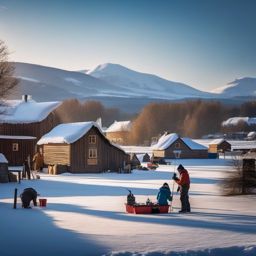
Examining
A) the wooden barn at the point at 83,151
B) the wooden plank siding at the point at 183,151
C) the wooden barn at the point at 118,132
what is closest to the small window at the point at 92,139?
the wooden barn at the point at 83,151

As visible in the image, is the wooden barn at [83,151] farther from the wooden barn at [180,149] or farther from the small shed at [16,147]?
the wooden barn at [180,149]

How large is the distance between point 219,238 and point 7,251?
501 centimetres

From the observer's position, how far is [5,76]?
4309cm

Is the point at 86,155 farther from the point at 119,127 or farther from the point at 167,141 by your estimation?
the point at 119,127

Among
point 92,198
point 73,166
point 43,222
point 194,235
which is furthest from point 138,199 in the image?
point 73,166

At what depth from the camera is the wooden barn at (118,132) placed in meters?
146

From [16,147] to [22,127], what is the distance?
8.66ft

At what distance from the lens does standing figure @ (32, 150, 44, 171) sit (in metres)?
50.6

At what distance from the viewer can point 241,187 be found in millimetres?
25578

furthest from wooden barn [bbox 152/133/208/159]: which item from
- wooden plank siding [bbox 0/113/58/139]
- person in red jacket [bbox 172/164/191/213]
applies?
person in red jacket [bbox 172/164/191/213]

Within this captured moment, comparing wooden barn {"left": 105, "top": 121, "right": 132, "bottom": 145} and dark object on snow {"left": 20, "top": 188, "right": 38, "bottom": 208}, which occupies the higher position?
wooden barn {"left": 105, "top": 121, "right": 132, "bottom": 145}

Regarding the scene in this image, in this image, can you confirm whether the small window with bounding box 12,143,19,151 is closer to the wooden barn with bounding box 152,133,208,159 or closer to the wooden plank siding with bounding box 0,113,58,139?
the wooden plank siding with bounding box 0,113,58,139

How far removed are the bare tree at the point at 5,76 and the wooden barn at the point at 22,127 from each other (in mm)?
8772

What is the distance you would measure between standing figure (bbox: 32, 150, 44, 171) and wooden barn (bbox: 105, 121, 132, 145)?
92938 mm
